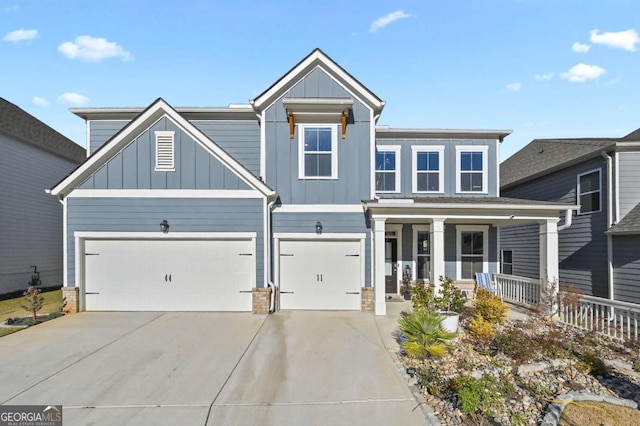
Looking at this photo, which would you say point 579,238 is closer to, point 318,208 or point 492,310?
point 492,310

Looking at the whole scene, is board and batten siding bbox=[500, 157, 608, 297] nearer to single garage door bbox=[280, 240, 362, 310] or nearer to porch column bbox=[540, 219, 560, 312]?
porch column bbox=[540, 219, 560, 312]

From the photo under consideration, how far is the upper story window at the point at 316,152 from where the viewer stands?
31.9 feet

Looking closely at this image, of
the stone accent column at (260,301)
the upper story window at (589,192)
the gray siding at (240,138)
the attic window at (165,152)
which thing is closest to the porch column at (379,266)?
the stone accent column at (260,301)

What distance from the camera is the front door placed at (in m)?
11.5

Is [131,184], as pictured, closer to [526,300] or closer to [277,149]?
[277,149]

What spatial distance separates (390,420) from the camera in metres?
3.96

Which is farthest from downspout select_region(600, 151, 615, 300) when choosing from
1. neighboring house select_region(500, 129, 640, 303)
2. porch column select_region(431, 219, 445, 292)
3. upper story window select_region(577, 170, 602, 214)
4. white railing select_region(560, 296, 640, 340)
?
porch column select_region(431, 219, 445, 292)

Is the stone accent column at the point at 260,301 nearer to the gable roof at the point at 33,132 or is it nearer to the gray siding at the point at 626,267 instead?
the gray siding at the point at 626,267

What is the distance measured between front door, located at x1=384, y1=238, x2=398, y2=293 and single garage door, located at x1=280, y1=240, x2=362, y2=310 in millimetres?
2422

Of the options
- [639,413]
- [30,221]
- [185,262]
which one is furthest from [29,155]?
[639,413]

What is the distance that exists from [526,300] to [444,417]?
26.5ft

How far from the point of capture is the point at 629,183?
969 centimetres

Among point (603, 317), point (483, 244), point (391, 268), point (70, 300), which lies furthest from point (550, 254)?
point (70, 300)

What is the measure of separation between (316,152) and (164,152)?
444cm
